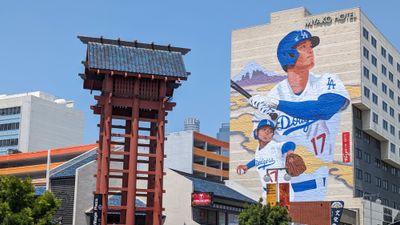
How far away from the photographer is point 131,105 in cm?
7294

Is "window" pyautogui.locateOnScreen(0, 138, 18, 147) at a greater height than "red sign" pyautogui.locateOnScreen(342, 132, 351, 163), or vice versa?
"window" pyautogui.locateOnScreen(0, 138, 18, 147)

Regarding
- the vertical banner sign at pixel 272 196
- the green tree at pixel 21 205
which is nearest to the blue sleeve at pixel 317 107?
the vertical banner sign at pixel 272 196

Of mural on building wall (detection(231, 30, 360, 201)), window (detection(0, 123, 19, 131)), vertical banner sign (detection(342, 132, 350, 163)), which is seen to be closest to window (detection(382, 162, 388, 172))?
vertical banner sign (detection(342, 132, 350, 163))

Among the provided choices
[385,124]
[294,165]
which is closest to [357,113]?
[385,124]

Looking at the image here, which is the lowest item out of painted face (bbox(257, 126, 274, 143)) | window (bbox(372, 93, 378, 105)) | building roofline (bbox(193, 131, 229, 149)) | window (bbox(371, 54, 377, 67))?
painted face (bbox(257, 126, 274, 143))

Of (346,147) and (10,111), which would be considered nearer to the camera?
(346,147)

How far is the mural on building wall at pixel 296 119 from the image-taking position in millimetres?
136000

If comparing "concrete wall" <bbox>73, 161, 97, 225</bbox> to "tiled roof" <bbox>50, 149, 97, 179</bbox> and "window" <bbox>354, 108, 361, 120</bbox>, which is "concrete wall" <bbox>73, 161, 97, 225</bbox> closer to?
"tiled roof" <bbox>50, 149, 97, 179</bbox>

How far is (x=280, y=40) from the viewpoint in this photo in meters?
146

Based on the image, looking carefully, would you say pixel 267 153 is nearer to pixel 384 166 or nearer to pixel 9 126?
pixel 384 166

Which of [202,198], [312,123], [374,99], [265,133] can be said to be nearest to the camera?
[202,198]

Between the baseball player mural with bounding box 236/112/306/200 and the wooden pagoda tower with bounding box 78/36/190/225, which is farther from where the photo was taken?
the baseball player mural with bounding box 236/112/306/200

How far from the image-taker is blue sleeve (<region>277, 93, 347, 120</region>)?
13738 cm

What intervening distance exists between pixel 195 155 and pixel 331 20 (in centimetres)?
4525
